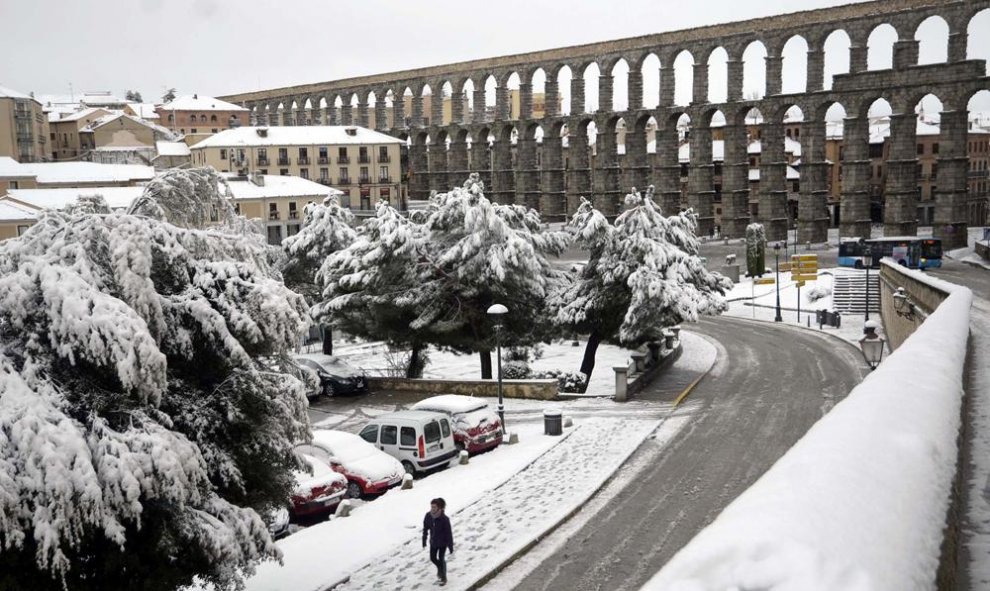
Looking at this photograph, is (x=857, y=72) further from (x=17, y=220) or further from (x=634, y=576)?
(x=634, y=576)

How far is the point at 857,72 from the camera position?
243ft

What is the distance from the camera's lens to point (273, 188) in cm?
7125

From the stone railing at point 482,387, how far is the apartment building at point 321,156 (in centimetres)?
5583

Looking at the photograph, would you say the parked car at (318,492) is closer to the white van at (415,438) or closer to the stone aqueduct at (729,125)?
the white van at (415,438)

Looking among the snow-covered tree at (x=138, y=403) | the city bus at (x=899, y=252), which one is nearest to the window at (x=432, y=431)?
the snow-covered tree at (x=138, y=403)

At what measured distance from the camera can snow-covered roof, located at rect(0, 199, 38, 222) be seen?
51.4m

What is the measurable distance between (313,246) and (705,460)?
25.0 metres

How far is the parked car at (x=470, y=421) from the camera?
74.7ft

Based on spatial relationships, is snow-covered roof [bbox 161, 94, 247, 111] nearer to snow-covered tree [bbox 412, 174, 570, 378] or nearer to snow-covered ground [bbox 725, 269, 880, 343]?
snow-covered ground [bbox 725, 269, 880, 343]

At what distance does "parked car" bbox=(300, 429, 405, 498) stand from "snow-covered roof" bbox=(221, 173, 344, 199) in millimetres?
50050

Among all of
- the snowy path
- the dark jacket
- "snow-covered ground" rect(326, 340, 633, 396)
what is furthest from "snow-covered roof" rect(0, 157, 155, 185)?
the dark jacket

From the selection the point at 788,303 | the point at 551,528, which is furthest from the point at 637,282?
the point at 788,303

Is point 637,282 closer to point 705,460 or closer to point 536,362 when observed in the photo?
point 705,460

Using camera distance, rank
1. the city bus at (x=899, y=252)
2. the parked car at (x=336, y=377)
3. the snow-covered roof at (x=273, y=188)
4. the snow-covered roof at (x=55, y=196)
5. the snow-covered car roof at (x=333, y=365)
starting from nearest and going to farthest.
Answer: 1. the parked car at (x=336, y=377)
2. the snow-covered car roof at (x=333, y=365)
3. the snow-covered roof at (x=55, y=196)
4. the city bus at (x=899, y=252)
5. the snow-covered roof at (x=273, y=188)
